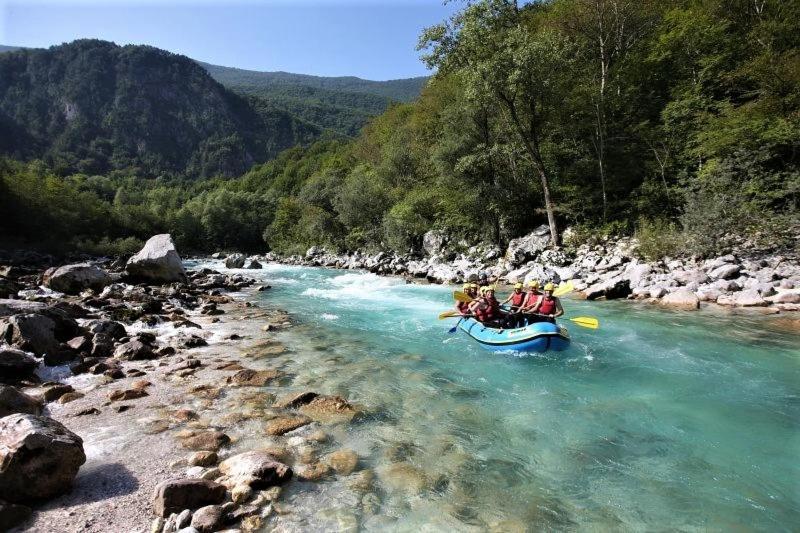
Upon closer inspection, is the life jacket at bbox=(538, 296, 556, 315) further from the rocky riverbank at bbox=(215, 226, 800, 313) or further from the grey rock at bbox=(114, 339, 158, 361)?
the grey rock at bbox=(114, 339, 158, 361)

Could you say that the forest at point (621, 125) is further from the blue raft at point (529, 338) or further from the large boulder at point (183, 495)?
the large boulder at point (183, 495)

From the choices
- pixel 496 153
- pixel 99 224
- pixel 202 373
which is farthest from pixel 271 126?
pixel 202 373

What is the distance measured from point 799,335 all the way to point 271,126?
181 metres

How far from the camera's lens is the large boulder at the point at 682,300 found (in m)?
11.7

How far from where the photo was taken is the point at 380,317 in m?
13.0

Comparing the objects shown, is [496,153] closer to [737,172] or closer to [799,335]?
[737,172]

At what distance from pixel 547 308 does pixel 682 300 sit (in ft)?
17.4

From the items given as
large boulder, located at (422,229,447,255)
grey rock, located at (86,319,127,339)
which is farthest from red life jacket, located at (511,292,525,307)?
large boulder, located at (422,229,447,255)

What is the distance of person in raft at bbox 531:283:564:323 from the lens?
938cm

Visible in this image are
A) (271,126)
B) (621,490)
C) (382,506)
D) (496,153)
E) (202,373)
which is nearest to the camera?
(382,506)

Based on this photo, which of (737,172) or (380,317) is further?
(737,172)

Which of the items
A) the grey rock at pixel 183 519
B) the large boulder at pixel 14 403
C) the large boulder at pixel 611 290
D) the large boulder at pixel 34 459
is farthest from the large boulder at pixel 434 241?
the grey rock at pixel 183 519

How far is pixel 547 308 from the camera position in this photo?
948cm

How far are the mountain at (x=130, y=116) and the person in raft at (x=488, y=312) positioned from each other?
5298 inches
